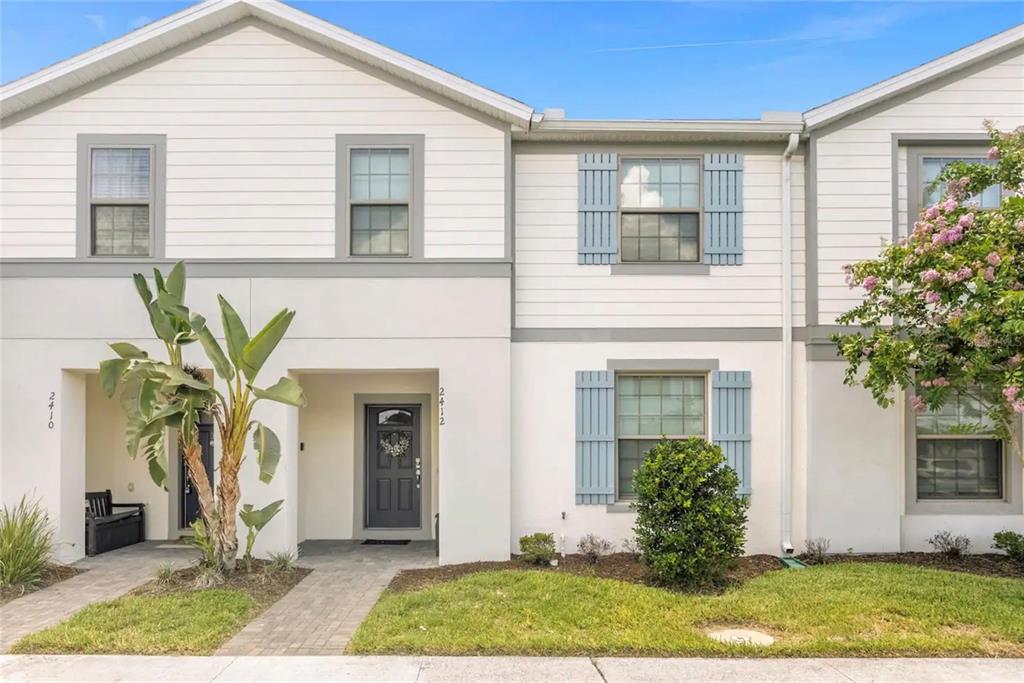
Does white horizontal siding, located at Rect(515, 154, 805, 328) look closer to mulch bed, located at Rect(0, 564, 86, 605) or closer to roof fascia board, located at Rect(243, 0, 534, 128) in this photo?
roof fascia board, located at Rect(243, 0, 534, 128)

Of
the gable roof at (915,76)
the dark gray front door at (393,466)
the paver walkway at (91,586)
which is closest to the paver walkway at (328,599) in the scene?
the dark gray front door at (393,466)

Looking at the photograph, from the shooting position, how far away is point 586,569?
311 inches

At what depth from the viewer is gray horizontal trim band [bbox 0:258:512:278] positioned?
8305 mm

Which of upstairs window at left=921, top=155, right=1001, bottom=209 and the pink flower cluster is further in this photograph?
upstairs window at left=921, top=155, right=1001, bottom=209

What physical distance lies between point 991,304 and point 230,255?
27.6ft

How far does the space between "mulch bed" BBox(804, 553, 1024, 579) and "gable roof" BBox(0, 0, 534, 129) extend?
22.8 ft

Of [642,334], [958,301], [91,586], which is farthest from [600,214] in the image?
[91,586]

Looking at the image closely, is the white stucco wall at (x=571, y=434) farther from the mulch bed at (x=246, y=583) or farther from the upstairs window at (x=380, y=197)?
the mulch bed at (x=246, y=583)

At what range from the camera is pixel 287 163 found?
27.6ft

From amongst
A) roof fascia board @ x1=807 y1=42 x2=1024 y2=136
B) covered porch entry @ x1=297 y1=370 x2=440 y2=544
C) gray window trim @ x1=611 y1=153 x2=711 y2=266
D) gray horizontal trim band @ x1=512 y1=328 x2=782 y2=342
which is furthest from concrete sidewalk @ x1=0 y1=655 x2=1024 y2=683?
roof fascia board @ x1=807 y1=42 x2=1024 y2=136

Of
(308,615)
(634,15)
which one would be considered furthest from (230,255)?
(634,15)

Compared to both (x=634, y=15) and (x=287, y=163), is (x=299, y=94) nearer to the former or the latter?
(x=287, y=163)

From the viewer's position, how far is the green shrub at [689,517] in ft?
22.7

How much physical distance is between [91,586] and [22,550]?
2.64 feet
